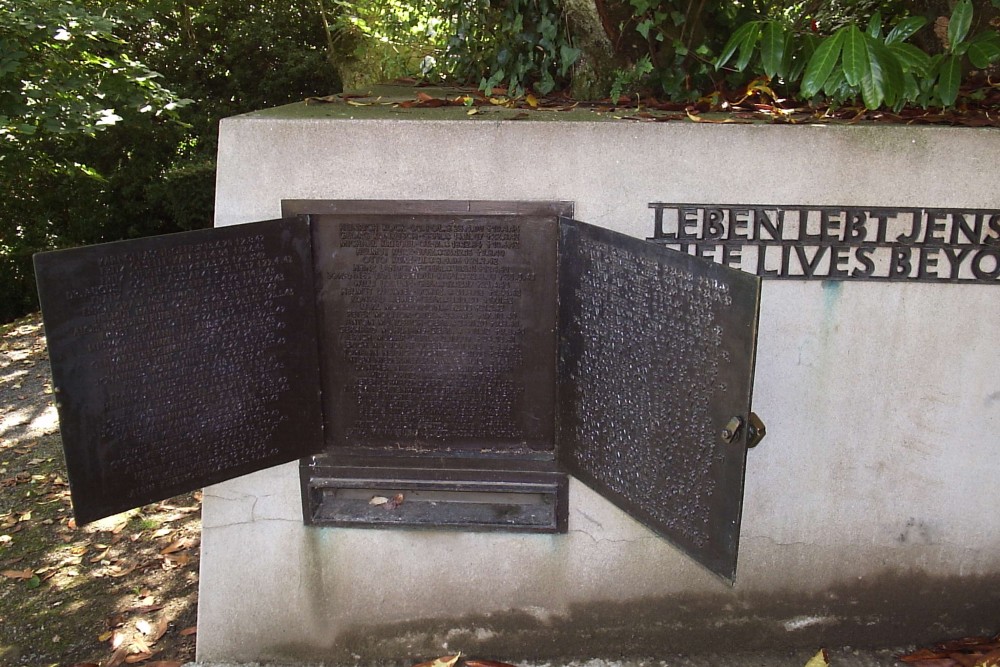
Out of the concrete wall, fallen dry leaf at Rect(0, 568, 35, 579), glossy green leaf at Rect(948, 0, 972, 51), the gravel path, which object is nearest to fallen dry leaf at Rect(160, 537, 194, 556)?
fallen dry leaf at Rect(0, 568, 35, 579)

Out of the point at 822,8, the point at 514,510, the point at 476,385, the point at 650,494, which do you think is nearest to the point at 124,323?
the point at 476,385

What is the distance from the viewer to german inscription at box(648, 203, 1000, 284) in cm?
310

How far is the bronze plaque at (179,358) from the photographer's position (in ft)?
8.78

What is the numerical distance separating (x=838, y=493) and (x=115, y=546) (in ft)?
11.5

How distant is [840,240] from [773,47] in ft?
2.50

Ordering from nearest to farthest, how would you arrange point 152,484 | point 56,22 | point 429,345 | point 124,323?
point 124,323 → point 152,484 → point 429,345 → point 56,22

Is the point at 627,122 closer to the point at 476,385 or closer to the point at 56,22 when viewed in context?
the point at 476,385

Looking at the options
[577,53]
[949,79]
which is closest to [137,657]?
[577,53]

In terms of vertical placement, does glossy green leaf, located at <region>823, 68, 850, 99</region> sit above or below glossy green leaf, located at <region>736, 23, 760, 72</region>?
below

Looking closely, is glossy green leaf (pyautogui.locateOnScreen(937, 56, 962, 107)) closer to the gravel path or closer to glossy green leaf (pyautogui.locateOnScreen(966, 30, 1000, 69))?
glossy green leaf (pyautogui.locateOnScreen(966, 30, 1000, 69))

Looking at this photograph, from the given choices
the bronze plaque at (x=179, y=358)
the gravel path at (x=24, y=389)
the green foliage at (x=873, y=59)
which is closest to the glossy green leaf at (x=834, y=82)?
the green foliage at (x=873, y=59)

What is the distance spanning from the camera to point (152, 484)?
2.94 meters

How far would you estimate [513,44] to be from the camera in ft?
13.7

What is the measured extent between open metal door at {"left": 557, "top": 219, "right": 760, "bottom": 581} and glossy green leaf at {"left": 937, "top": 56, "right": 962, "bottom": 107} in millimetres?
1362
